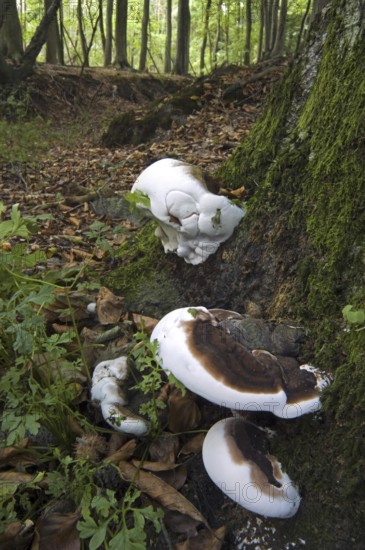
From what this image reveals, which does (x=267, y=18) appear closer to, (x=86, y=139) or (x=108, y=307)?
(x=86, y=139)

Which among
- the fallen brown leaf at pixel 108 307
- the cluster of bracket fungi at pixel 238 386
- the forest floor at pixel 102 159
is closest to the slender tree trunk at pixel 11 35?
the forest floor at pixel 102 159

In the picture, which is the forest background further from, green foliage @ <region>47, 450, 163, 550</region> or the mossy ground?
green foliage @ <region>47, 450, 163, 550</region>

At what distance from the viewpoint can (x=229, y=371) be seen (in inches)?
68.3

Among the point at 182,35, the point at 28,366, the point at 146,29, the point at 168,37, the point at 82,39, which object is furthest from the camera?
the point at 168,37

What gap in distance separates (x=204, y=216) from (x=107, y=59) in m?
20.8

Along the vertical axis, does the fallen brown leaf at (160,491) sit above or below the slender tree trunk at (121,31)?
below

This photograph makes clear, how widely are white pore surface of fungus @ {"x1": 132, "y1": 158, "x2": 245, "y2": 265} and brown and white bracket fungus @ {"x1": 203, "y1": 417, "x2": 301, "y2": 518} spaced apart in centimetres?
112

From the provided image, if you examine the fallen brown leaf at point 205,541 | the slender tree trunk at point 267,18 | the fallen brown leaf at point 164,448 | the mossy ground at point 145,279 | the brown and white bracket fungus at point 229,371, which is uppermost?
the slender tree trunk at point 267,18

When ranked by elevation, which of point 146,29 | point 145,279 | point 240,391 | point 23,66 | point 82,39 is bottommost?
point 145,279

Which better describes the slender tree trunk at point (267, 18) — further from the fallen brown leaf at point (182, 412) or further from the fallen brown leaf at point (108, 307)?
the fallen brown leaf at point (182, 412)

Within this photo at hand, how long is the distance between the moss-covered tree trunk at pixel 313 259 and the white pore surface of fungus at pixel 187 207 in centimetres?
12

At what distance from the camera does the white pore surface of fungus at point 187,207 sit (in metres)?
2.56

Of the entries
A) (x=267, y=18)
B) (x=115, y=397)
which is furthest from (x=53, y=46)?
(x=115, y=397)

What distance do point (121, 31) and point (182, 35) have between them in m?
2.62
